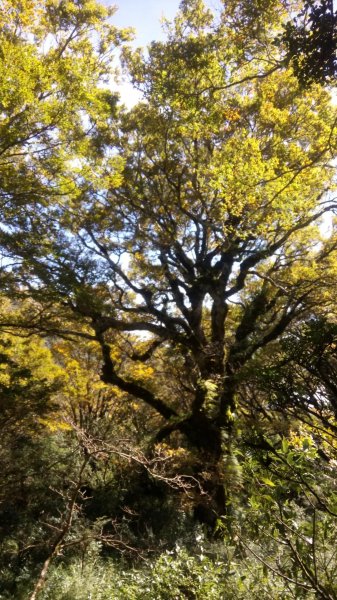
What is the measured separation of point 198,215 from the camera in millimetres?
9906

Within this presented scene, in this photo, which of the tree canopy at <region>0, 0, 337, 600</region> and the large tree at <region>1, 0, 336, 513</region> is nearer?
the tree canopy at <region>0, 0, 337, 600</region>

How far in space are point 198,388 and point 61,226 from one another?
200 inches

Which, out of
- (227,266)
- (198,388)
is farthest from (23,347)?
(227,266)

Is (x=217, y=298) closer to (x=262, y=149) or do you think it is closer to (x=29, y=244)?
(x=262, y=149)

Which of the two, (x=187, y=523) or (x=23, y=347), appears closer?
(x=187, y=523)

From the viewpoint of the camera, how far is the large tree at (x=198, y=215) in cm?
622

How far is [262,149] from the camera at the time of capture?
855 centimetres

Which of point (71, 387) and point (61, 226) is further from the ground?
point (61, 226)

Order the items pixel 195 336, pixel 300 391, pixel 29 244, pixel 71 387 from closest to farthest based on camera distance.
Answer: pixel 300 391 → pixel 29 244 → pixel 195 336 → pixel 71 387

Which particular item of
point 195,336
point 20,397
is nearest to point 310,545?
point 20,397

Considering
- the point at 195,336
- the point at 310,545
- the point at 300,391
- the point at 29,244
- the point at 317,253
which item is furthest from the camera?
the point at 317,253

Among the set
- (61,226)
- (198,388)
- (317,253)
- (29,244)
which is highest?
(317,253)

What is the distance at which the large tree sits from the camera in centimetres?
622

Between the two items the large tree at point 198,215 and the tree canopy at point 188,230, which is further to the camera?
the large tree at point 198,215
